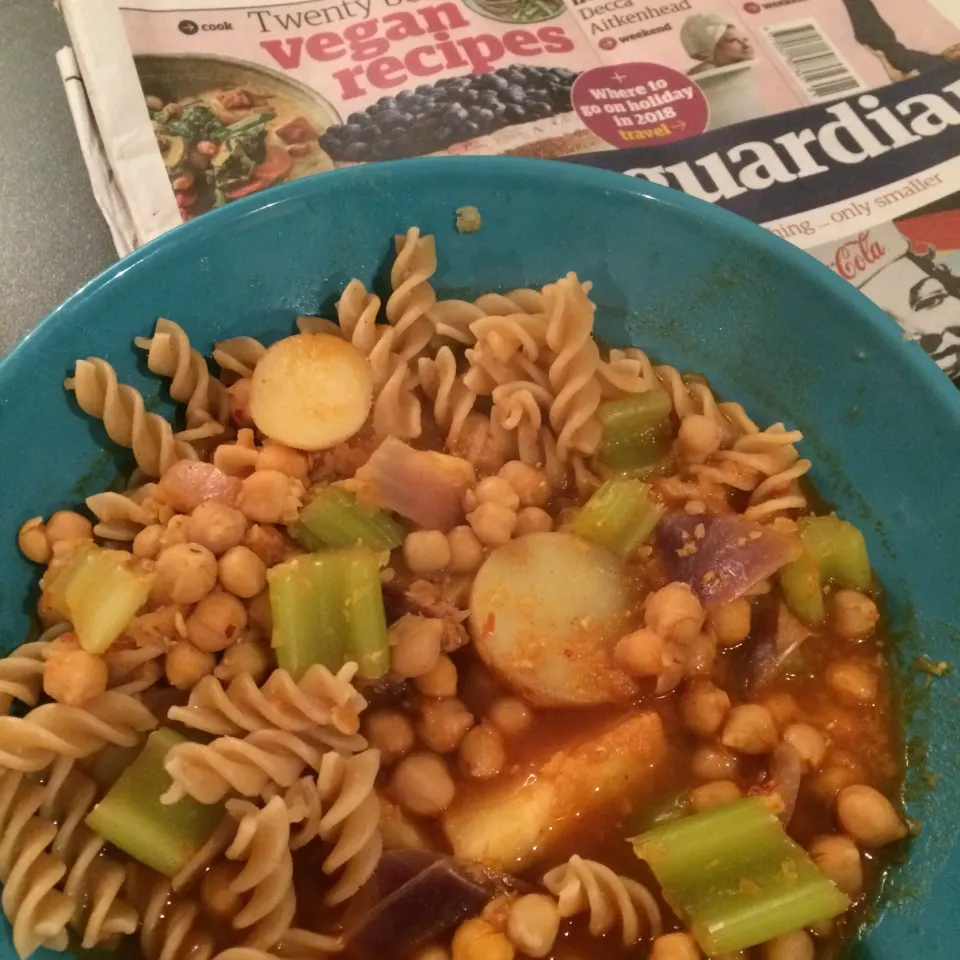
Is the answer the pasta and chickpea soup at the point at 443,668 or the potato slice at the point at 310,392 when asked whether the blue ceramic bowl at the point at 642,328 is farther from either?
the potato slice at the point at 310,392

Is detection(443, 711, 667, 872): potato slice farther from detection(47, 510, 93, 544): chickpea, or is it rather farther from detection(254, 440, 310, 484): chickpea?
detection(47, 510, 93, 544): chickpea

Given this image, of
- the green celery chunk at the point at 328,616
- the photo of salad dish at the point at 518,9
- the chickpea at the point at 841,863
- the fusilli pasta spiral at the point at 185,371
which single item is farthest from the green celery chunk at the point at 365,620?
the photo of salad dish at the point at 518,9

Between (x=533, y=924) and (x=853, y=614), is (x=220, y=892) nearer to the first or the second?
(x=533, y=924)

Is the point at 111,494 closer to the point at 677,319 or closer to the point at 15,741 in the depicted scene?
the point at 15,741

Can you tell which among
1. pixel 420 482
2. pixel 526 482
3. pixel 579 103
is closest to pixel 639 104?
pixel 579 103

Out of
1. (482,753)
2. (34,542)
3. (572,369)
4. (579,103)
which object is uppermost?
(579,103)

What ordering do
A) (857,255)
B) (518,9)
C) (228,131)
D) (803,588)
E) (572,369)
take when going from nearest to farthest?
(803,588) → (572,369) → (857,255) → (228,131) → (518,9)
